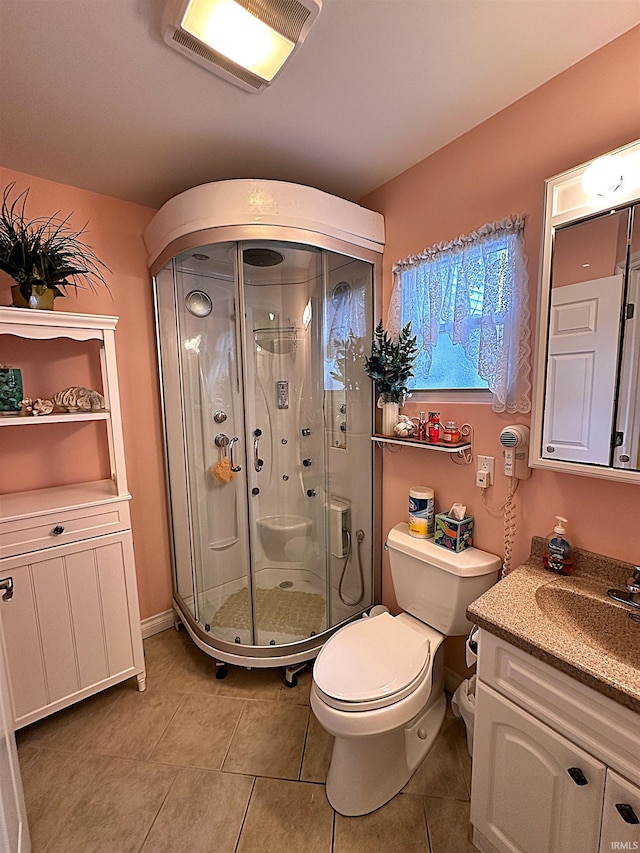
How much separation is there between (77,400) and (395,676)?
1.75m

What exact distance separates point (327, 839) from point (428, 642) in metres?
0.70

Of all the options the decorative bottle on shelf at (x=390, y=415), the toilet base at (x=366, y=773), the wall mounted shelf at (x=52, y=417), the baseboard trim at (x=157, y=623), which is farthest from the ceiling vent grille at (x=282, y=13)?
the baseboard trim at (x=157, y=623)

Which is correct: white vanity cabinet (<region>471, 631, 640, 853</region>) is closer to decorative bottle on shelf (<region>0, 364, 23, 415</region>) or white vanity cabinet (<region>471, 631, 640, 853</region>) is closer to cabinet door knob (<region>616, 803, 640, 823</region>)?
cabinet door knob (<region>616, 803, 640, 823</region>)

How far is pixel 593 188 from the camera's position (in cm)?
110

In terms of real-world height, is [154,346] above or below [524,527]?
above

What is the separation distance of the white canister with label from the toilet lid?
397 millimetres

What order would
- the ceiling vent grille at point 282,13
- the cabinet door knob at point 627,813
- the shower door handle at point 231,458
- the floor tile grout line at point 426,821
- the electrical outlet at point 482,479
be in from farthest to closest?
1. the shower door handle at point 231,458
2. the electrical outlet at point 482,479
3. the floor tile grout line at point 426,821
4. the ceiling vent grille at point 282,13
5. the cabinet door knob at point 627,813

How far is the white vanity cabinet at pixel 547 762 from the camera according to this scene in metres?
0.80

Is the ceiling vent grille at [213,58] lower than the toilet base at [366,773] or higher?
higher

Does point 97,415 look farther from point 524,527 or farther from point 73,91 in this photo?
point 524,527

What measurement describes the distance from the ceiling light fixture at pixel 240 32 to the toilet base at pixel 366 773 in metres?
2.17

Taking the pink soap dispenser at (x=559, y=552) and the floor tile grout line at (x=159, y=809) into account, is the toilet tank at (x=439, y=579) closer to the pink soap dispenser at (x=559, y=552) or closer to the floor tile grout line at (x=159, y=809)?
the pink soap dispenser at (x=559, y=552)

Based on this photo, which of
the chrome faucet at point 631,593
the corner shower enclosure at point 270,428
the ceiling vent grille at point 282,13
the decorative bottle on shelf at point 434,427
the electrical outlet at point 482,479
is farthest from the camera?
the corner shower enclosure at point 270,428

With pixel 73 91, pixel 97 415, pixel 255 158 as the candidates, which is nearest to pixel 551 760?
pixel 97 415
